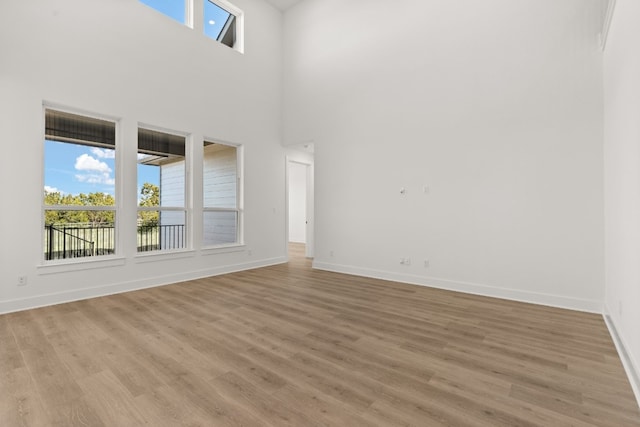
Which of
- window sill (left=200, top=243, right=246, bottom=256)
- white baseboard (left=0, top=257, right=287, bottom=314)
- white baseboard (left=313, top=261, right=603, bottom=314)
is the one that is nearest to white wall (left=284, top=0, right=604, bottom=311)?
white baseboard (left=313, top=261, right=603, bottom=314)

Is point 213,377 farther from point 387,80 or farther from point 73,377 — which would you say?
point 387,80

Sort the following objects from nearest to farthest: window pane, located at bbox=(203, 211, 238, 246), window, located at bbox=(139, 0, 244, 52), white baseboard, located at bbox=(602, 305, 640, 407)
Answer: white baseboard, located at bbox=(602, 305, 640, 407)
window, located at bbox=(139, 0, 244, 52)
window pane, located at bbox=(203, 211, 238, 246)

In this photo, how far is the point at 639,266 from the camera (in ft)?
6.77

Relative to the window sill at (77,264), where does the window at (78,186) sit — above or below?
above

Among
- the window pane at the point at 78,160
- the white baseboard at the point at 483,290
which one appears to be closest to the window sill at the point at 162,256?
the window pane at the point at 78,160

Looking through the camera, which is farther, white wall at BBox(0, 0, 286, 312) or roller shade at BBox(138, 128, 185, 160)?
roller shade at BBox(138, 128, 185, 160)

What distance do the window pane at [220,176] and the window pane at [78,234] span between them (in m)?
1.61

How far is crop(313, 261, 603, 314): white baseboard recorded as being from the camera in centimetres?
364

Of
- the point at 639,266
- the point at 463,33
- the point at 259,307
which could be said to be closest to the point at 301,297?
the point at 259,307

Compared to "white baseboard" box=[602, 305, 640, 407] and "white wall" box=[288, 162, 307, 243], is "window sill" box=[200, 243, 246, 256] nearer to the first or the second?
"white wall" box=[288, 162, 307, 243]

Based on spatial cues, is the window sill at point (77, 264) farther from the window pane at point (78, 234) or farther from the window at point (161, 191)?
the window at point (161, 191)

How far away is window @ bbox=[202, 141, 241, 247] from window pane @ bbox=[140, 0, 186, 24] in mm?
2103

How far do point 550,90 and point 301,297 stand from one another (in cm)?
415

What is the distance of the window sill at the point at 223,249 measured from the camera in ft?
18.0
